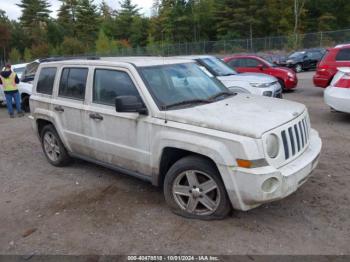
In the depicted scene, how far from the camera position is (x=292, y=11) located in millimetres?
52438

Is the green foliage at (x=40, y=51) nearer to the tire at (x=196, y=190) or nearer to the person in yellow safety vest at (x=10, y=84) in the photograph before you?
the person in yellow safety vest at (x=10, y=84)

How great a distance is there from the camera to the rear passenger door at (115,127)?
15.2 ft

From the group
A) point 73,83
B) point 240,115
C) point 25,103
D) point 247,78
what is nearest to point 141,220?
point 240,115

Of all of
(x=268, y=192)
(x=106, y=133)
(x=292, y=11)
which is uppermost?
(x=292, y=11)

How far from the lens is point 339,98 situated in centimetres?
843

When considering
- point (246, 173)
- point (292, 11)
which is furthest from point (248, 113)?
point (292, 11)

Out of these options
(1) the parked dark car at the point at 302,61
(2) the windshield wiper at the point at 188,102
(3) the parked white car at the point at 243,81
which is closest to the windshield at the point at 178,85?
(2) the windshield wiper at the point at 188,102

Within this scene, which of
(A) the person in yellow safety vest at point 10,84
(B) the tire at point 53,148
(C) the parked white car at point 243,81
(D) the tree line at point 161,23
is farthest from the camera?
(D) the tree line at point 161,23

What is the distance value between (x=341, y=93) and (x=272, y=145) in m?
5.41

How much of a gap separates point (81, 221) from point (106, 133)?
1197 millimetres

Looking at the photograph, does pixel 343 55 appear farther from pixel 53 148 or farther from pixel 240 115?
pixel 53 148

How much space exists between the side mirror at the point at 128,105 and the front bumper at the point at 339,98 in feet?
18.3

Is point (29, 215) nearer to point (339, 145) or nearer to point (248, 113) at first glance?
point (248, 113)

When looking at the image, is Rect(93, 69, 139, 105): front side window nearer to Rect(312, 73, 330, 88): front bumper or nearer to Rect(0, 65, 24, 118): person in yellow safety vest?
Rect(0, 65, 24, 118): person in yellow safety vest
